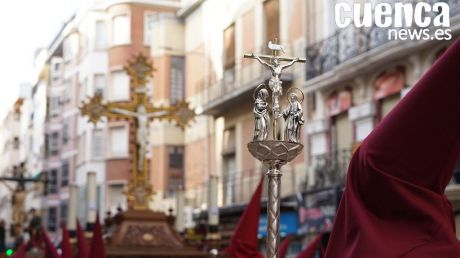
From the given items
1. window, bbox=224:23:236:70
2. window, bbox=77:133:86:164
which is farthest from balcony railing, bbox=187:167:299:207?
window, bbox=77:133:86:164

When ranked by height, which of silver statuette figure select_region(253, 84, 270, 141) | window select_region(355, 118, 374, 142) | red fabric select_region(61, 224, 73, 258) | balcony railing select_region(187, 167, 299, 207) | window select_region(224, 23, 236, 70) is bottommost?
red fabric select_region(61, 224, 73, 258)

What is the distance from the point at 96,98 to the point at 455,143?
379 inches

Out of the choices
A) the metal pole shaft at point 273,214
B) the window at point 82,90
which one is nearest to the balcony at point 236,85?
the window at point 82,90

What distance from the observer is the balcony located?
944 inches

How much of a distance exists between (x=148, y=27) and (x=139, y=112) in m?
24.1

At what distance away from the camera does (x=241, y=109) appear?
26.6 meters

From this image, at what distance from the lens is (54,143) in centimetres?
4603

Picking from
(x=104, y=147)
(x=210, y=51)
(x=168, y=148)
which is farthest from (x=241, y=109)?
(x=104, y=147)

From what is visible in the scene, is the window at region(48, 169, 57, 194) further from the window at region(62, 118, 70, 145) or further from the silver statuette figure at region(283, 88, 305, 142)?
the silver statuette figure at region(283, 88, 305, 142)

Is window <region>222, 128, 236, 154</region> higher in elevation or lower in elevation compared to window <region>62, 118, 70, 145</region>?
lower

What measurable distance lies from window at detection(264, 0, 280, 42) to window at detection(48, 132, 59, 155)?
22813 mm

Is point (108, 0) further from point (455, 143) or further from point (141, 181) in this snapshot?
point (455, 143)

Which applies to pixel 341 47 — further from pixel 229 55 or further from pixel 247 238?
pixel 247 238

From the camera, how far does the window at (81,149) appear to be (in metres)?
39.8
